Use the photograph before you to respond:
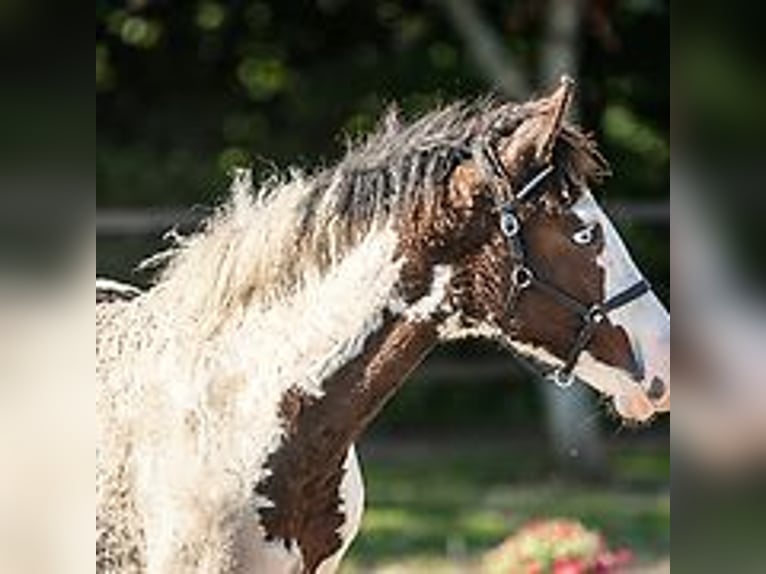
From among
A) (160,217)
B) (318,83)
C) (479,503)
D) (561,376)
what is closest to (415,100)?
(318,83)

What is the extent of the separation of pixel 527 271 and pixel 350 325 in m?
0.20

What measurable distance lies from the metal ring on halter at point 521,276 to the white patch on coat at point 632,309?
0.08 meters

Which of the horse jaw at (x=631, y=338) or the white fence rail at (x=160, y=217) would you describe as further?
the white fence rail at (x=160, y=217)

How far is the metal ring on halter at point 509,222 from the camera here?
1.67 metres

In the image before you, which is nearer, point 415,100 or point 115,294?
point 115,294

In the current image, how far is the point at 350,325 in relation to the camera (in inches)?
68.2

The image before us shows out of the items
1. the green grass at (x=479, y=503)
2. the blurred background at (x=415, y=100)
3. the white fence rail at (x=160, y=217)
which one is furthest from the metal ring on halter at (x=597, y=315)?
the blurred background at (x=415, y=100)

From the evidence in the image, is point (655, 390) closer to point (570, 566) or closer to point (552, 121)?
point (552, 121)

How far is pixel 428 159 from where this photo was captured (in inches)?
68.0

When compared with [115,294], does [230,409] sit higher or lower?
lower

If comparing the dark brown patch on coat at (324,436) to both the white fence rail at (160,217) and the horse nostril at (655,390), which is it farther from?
the white fence rail at (160,217)
